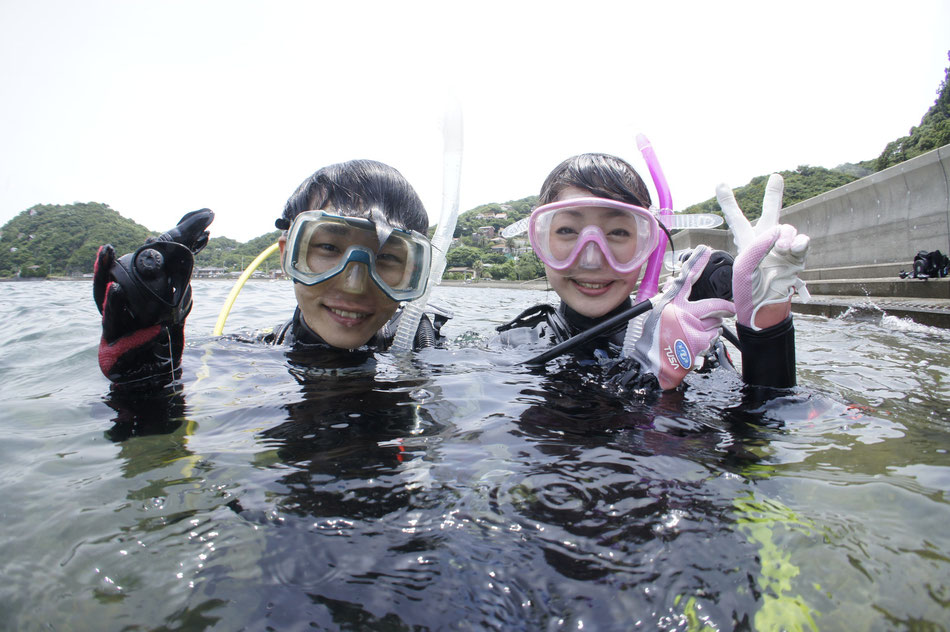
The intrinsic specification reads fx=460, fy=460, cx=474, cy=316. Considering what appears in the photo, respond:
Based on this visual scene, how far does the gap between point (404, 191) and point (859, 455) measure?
2.47m

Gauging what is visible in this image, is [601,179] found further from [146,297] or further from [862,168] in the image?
[862,168]

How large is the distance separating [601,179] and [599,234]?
1.27ft

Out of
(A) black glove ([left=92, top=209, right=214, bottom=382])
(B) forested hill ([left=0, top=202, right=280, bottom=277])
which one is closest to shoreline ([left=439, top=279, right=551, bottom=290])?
(B) forested hill ([left=0, top=202, right=280, bottom=277])

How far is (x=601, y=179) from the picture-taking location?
278 cm

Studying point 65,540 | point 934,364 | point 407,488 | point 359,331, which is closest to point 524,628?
point 407,488

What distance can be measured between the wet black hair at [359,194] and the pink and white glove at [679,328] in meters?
1.48

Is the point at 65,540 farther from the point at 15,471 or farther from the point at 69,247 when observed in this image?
the point at 69,247

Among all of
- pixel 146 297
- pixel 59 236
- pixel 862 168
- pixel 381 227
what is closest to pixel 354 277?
pixel 381 227

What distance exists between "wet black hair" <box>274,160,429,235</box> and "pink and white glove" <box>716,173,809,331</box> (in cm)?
170

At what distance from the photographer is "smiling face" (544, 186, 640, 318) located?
268 centimetres

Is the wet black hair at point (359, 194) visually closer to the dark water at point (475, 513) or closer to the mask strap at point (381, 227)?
the mask strap at point (381, 227)

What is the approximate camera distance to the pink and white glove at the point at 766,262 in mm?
1902

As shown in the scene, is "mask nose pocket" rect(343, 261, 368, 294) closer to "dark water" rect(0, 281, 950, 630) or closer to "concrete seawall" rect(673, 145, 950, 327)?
"dark water" rect(0, 281, 950, 630)

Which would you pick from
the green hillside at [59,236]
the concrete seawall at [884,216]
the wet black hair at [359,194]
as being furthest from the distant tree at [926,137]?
the green hillside at [59,236]
